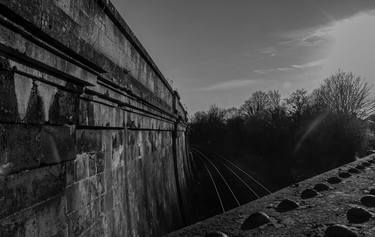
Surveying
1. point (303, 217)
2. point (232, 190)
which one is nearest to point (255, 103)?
point (232, 190)

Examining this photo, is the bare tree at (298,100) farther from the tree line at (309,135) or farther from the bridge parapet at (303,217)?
the bridge parapet at (303,217)

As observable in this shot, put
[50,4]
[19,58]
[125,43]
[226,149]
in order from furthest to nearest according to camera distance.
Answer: [226,149]
[125,43]
[50,4]
[19,58]

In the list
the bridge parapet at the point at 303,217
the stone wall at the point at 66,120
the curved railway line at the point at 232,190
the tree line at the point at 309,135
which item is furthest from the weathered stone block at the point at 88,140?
the tree line at the point at 309,135

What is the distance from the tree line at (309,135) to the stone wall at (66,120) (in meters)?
18.7

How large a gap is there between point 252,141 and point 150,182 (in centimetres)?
3397

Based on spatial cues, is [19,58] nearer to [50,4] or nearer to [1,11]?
[1,11]

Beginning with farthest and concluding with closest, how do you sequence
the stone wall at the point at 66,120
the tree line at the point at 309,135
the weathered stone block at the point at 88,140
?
1. the tree line at the point at 309,135
2. the weathered stone block at the point at 88,140
3. the stone wall at the point at 66,120

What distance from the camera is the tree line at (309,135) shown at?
2381 centimetres

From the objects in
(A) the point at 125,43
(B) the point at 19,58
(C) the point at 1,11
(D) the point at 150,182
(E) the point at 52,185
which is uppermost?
(A) the point at 125,43

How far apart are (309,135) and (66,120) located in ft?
88.3

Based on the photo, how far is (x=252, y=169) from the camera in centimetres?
2905

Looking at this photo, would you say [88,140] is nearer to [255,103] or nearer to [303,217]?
[303,217]

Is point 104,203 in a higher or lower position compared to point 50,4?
lower

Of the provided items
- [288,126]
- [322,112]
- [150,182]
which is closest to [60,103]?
[150,182]
